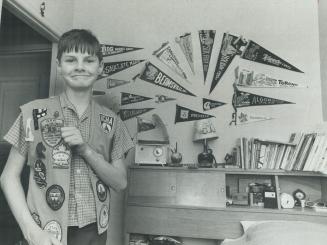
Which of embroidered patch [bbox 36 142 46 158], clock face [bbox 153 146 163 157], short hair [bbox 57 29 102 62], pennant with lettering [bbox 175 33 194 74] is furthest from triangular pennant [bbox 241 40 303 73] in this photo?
embroidered patch [bbox 36 142 46 158]

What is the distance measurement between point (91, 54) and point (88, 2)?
6.21 ft

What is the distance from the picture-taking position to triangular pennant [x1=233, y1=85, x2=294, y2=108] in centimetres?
236

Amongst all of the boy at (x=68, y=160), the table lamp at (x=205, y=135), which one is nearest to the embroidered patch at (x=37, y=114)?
the boy at (x=68, y=160)

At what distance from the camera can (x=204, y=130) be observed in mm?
2242

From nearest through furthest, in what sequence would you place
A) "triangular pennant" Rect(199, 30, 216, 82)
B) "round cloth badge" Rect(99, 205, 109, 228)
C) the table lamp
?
1. "round cloth badge" Rect(99, 205, 109, 228)
2. the table lamp
3. "triangular pennant" Rect(199, 30, 216, 82)

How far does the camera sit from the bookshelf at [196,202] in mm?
1950

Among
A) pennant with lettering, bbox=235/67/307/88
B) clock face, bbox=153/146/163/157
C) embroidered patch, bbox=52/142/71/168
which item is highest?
pennant with lettering, bbox=235/67/307/88

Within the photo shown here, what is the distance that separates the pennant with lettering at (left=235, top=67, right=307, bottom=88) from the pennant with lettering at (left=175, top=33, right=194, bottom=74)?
387mm

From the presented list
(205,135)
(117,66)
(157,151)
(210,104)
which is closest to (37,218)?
(157,151)

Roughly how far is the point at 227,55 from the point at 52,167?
188cm

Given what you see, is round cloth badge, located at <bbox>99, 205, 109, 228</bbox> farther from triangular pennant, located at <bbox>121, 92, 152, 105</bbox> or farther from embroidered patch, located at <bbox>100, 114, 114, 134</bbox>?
triangular pennant, located at <bbox>121, 92, 152, 105</bbox>

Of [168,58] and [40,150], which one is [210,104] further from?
[40,150]

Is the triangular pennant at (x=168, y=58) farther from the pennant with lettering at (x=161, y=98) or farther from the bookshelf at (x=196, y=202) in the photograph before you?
the bookshelf at (x=196, y=202)

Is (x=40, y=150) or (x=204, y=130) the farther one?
(x=204, y=130)
